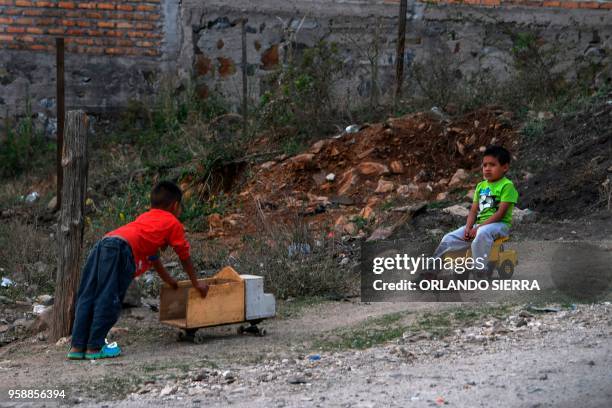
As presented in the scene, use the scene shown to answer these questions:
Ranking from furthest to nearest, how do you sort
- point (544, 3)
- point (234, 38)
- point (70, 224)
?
1. point (544, 3)
2. point (234, 38)
3. point (70, 224)

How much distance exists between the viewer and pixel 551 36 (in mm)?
14156

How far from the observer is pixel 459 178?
35.5ft

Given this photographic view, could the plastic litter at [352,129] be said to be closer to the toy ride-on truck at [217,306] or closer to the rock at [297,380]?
the toy ride-on truck at [217,306]

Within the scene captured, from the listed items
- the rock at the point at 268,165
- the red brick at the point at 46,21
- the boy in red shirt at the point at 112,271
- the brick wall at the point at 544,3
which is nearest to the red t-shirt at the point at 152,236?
the boy in red shirt at the point at 112,271

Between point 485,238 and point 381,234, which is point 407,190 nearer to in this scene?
point 381,234

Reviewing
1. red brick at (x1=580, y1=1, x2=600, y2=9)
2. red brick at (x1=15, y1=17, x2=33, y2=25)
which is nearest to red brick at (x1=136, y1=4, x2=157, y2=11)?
red brick at (x1=15, y1=17, x2=33, y2=25)

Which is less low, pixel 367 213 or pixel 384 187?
pixel 384 187

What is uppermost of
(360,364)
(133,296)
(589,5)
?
(589,5)

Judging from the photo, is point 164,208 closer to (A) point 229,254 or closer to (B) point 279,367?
(B) point 279,367

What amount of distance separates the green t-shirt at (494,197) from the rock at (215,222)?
423 centimetres

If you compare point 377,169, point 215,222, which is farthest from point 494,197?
point 215,222

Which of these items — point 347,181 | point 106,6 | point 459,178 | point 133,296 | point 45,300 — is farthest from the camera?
point 106,6

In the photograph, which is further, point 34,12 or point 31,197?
point 34,12

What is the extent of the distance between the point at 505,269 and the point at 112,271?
286 centimetres
